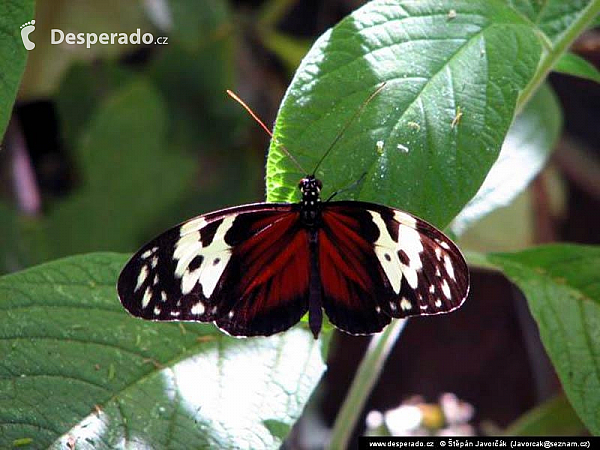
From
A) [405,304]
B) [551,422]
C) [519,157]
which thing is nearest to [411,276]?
[405,304]

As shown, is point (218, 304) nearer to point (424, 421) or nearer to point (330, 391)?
point (424, 421)

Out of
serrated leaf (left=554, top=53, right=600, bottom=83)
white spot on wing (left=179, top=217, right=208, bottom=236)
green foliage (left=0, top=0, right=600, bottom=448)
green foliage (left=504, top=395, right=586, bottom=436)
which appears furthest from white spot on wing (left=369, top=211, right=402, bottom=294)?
green foliage (left=504, top=395, right=586, bottom=436)

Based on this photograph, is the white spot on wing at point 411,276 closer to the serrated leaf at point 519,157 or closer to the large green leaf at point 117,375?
the large green leaf at point 117,375

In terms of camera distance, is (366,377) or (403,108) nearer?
(403,108)

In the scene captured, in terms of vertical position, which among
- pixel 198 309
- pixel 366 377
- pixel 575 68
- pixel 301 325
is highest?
pixel 575 68

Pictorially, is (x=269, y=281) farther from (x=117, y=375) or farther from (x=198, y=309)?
(x=117, y=375)

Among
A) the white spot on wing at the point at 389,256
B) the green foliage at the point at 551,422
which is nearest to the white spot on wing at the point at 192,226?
the white spot on wing at the point at 389,256

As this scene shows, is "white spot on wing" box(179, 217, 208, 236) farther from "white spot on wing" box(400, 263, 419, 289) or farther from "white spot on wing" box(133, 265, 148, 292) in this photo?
"white spot on wing" box(400, 263, 419, 289)
